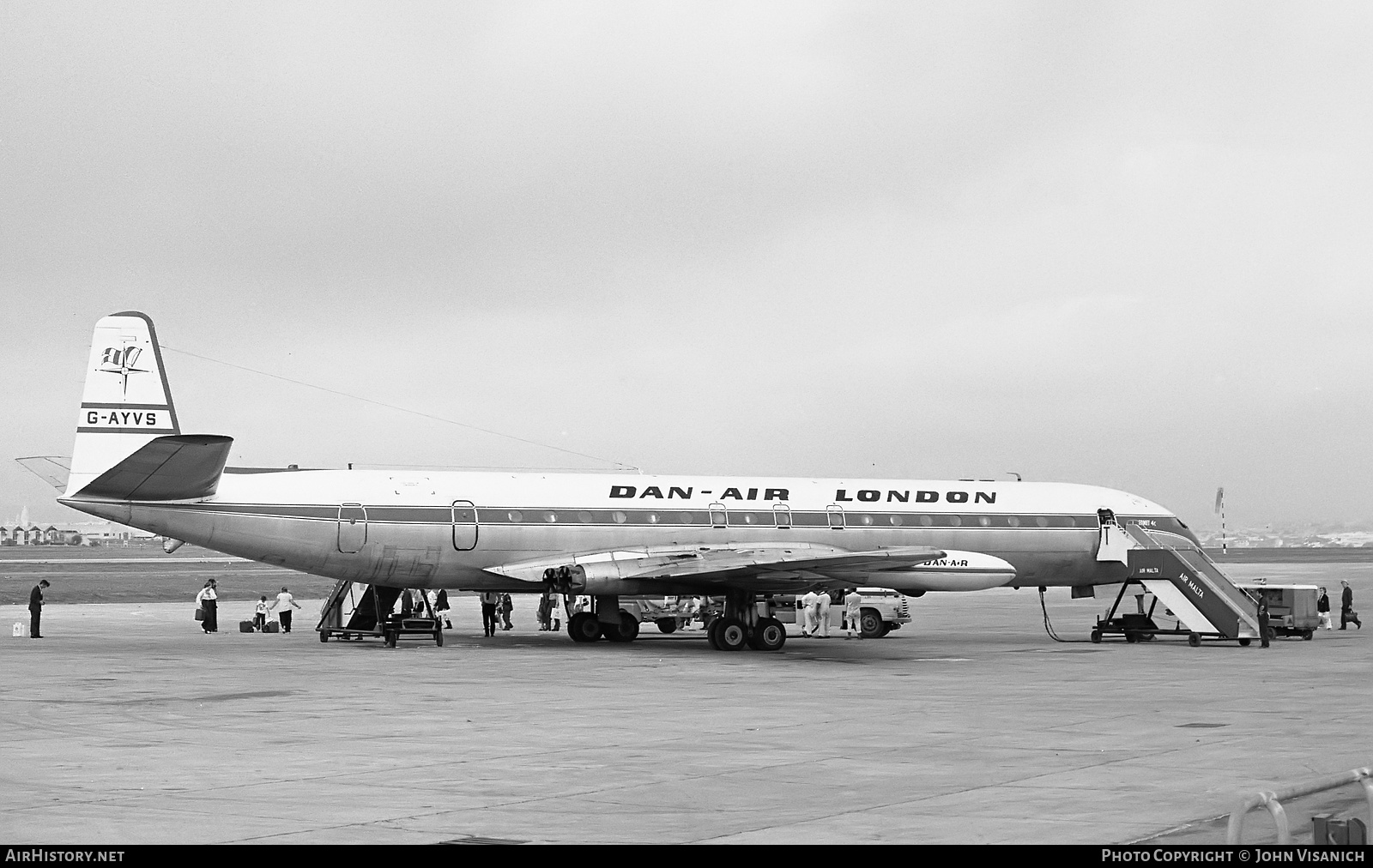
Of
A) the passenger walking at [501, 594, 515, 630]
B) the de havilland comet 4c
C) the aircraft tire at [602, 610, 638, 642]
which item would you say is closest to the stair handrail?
the de havilland comet 4c

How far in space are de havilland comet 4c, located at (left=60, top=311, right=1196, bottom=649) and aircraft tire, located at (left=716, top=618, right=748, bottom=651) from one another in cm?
4

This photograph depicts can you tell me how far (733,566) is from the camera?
2852 centimetres

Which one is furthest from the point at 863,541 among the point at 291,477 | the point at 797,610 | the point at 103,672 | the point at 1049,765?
the point at 1049,765

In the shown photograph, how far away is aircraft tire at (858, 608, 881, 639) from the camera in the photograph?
1478 inches

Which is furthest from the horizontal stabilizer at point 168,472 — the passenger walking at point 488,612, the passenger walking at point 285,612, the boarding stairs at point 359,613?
the passenger walking at point 285,612

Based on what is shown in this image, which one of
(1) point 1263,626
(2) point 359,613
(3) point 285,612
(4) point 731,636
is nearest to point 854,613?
(4) point 731,636

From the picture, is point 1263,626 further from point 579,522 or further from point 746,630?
point 579,522

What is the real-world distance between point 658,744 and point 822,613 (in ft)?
75.2

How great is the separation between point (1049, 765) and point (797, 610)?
25.6m

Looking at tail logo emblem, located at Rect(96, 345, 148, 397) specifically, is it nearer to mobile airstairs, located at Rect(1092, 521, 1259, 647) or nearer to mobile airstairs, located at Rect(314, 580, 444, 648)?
mobile airstairs, located at Rect(314, 580, 444, 648)

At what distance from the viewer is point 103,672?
23.5 metres
